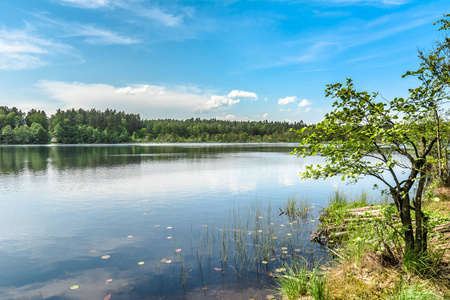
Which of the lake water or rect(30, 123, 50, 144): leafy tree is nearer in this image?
the lake water

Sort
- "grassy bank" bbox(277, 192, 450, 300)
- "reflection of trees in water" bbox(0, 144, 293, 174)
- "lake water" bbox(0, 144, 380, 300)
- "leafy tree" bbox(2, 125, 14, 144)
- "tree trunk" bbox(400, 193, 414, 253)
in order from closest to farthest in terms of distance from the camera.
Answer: "grassy bank" bbox(277, 192, 450, 300)
"tree trunk" bbox(400, 193, 414, 253)
"lake water" bbox(0, 144, 380, 300)
"reflection of trees in water" bbox(0, 144, 293, 174)
"leafy tree" bbox(2, 125, 14, 144)

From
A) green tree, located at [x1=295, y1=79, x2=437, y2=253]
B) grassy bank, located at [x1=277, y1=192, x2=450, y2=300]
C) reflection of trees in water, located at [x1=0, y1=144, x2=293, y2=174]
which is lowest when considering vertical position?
reflection of trees in water, located at [x1=0, y1=144, x2=293, y2=174]

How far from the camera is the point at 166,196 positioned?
21.2m

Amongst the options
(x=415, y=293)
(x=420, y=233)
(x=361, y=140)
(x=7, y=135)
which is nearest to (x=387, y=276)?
(x=415, y=293)

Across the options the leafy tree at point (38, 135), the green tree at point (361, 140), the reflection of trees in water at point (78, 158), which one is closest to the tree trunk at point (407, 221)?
the green tree at point (361, 140)

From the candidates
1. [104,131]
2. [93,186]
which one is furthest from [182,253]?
[104,131]

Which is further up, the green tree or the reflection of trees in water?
the green tree

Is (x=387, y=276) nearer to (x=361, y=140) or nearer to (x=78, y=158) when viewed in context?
(x=361, y=140)

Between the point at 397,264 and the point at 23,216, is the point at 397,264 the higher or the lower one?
the higher one

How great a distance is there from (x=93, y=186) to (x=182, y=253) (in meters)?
18.0

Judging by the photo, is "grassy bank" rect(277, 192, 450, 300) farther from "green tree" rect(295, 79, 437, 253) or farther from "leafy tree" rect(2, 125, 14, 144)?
"leafy tree" rect(2, 125, 14, 144)

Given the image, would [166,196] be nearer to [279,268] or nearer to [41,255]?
[41,255]

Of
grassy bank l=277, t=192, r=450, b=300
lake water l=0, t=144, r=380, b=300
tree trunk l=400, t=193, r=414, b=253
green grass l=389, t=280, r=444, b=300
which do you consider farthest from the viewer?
lake water l=0, t=144, r=380, b=300

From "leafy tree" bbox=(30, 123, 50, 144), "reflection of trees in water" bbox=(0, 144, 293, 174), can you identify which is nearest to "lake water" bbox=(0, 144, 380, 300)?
"reflection of trees in water" bbox=(0, 144, 293, 174)
